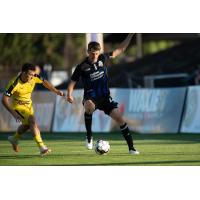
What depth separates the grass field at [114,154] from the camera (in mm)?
16656

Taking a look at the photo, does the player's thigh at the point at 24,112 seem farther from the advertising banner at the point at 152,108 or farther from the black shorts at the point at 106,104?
the advertising banner at the point at 152,108

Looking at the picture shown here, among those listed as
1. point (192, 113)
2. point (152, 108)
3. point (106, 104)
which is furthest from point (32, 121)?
point (152, 108)

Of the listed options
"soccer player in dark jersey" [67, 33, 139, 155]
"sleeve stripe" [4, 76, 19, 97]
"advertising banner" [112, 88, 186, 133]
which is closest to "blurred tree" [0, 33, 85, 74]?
"advertising banner" [112, 88, 186, 133]

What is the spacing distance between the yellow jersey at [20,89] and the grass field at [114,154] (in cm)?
117

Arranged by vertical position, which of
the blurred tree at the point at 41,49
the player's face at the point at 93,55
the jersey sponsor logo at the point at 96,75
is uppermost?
the player's face at the point at 93,55

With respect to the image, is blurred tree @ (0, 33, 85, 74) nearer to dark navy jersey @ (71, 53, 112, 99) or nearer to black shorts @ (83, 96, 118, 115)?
dark navy jersey @ (71, 53, 112, 99)

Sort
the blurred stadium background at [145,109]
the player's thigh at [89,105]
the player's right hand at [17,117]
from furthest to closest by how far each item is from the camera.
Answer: the blurred stadium background at [145,109] < the player's thigh at [89,105] < the player's right hand at [17,117]

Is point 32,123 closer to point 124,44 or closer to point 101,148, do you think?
point 101,148

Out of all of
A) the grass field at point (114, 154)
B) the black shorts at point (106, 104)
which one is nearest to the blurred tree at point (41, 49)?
the grass field at point (114, 154)

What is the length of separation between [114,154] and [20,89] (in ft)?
8.17
